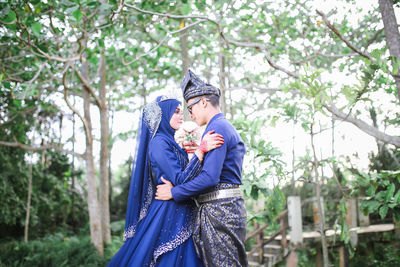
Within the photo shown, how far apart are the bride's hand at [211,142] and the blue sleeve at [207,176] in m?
0.02

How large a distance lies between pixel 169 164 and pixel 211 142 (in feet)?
1.05

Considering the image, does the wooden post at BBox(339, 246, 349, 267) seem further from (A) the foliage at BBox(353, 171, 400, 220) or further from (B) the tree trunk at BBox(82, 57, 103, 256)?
(B) the tree trunk at BBox(82, 57, 103, 256)

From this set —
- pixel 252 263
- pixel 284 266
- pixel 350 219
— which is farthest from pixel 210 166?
pixel 284 266

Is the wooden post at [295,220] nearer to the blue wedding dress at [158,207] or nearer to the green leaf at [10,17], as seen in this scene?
the blue wedding dress at [158,207]

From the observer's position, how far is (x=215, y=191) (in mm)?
2119

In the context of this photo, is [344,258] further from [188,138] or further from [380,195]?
[188,138]

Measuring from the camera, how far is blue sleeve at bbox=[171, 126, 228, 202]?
197 cm

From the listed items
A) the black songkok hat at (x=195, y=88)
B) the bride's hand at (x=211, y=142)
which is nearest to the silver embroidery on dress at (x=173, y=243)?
the bride's hand at (x=211, y=142)

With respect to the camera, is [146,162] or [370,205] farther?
A: [370,205]

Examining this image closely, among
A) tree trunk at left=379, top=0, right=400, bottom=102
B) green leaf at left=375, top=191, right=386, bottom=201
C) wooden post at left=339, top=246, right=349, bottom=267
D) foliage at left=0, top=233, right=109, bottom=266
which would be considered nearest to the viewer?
tree trunk at left=379, top=0, right=400, bottom=102

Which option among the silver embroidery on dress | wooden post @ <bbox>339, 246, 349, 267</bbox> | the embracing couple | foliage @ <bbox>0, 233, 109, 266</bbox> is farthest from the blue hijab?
wooden post @ <bbox>339, 246, 349, 267</bbox>

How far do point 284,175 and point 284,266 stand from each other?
5.12 metres

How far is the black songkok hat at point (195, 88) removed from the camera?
221 cm

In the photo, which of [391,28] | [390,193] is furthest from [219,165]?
[391,28]
